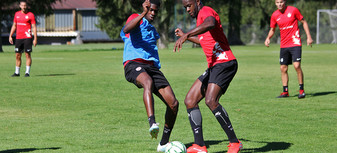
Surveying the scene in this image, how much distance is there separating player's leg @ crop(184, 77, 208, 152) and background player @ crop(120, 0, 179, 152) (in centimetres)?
31

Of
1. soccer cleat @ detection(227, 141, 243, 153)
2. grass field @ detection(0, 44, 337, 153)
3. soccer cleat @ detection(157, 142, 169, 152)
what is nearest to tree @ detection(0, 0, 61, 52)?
grass field @ detection(0, 44, 337, 153)

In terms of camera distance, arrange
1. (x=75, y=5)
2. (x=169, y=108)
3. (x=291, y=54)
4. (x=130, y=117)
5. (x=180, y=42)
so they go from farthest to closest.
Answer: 1. (x=75, y=5)
2. (x=291, y=54)
3. (x=130, y=117)
4. (x=169, y=108)
5. (x=180, y=42)

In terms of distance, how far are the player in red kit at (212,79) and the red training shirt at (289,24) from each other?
22.6 feet

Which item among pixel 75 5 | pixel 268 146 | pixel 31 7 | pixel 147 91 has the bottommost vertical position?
pixel 75 5

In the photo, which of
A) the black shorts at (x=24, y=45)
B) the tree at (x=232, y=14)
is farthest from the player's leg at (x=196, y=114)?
the tree at (x=232, y=14)

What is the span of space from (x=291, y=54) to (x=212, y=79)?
732cm

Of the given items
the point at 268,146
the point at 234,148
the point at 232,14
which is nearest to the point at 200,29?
the point at 234,148

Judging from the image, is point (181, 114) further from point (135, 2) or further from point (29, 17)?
point (29, 17)

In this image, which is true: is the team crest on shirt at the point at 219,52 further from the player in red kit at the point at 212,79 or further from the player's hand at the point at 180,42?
the player's hand at the point at 180,42

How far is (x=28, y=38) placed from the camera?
19.5 m

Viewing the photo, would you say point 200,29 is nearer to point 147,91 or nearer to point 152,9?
point 152,9

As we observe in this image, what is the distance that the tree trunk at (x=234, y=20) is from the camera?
183ft

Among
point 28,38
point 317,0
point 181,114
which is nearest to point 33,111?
point 181,114

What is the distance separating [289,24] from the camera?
14344 mm
